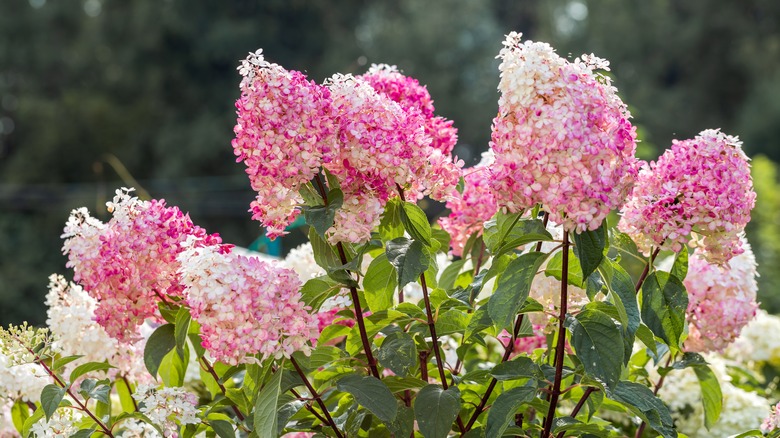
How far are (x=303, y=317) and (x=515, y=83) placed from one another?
40 cm

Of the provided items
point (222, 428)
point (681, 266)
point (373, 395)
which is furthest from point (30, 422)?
point (681, 266)

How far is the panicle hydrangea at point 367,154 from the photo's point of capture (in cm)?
130

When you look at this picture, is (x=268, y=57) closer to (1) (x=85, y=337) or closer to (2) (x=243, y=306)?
(1) (x=85, y=337)

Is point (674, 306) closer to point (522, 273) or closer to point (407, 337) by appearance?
point (522, 273)

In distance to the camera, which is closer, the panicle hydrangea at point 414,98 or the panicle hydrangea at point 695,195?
the panicle hydrangea at point 695,195

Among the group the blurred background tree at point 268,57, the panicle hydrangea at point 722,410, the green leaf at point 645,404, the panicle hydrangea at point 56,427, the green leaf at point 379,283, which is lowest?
the panicle hydrangea at point 56,427

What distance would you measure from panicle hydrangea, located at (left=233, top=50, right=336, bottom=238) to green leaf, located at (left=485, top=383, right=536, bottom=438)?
0.38 meters

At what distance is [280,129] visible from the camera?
1.26 m

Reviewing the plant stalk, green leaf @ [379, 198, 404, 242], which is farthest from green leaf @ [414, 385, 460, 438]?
green leaf @ [379, 198, 404, 242]

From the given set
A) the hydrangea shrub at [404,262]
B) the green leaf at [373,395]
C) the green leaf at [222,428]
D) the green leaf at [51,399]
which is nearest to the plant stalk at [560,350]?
the hydrangea shrub at [404,262]

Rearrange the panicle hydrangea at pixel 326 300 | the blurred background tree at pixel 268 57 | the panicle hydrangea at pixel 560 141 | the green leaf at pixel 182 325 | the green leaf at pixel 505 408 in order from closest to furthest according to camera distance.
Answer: the panicle hydrangea at pixel 560 141, the green leaf at pixel 505 408, the green leaf at pixel 182 325, the panicle hydrangea at pixel 326 300, the blurred background tree at pixel 268 57

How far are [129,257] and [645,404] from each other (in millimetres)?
736

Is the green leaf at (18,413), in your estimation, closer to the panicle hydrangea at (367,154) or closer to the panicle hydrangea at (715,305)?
the panicle hydrangea at (367,154)

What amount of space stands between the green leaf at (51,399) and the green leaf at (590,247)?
76 centimetres
